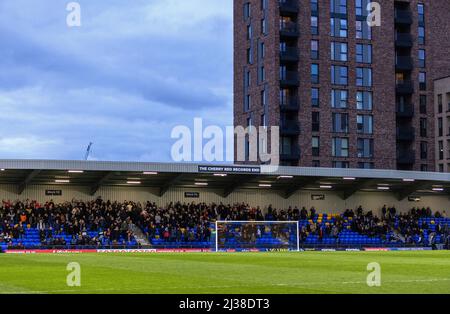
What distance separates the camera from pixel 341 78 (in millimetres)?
103125

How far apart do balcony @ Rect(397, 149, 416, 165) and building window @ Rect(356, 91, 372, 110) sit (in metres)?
7.57

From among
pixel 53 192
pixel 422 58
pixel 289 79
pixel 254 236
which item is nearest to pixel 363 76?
pixel 422 58

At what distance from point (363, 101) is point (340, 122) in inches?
170

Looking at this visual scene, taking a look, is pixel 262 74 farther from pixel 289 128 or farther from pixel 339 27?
pixel 339 27

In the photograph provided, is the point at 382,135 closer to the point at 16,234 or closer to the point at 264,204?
the point at 264,204

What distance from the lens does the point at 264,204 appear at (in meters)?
75.0

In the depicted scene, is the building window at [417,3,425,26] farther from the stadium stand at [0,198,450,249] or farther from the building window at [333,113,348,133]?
the stadium stand at [0,198,450,249]

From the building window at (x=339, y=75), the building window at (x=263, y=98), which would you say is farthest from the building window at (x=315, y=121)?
the building window at (x=263, y=98)

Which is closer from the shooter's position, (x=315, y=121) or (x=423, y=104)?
(x=315, y=121)

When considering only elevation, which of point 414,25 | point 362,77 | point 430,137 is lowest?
point 430,137

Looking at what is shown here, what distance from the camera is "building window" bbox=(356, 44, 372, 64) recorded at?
103750 millimetres

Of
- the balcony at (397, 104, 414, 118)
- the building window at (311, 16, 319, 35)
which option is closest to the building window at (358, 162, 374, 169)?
the balcony at (397, 104, 414, 118)
